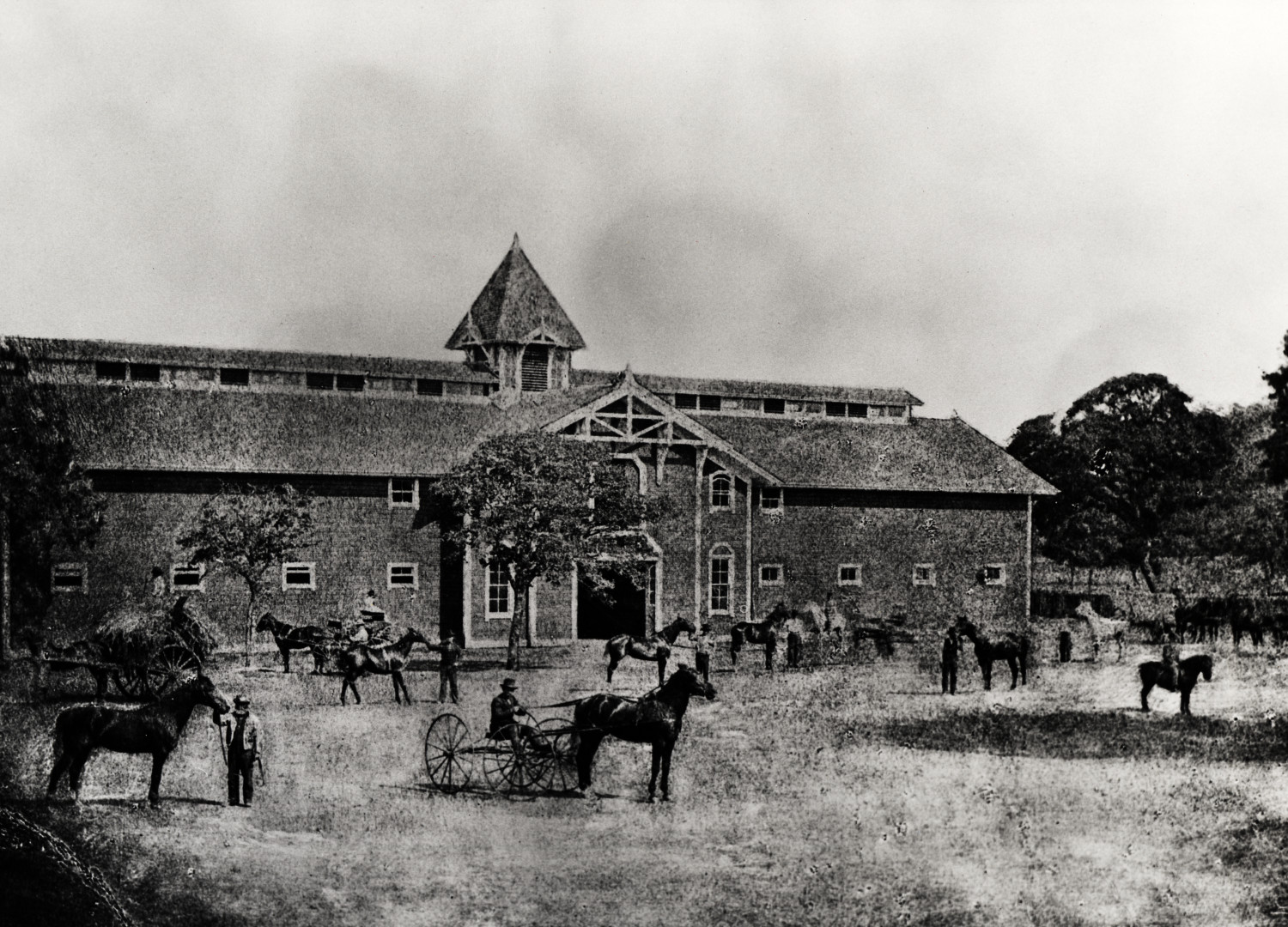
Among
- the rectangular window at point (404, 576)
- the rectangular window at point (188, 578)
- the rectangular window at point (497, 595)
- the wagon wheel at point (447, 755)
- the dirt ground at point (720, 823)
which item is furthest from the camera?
the rectangular window at point (404, 576)

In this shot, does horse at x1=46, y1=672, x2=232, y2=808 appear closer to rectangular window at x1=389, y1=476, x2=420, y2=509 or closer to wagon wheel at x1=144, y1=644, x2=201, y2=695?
wagon wheel at x1=144, y1=644, x2=201, y2=695

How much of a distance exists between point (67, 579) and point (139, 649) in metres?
1.21

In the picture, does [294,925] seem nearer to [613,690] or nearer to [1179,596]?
[613,690]

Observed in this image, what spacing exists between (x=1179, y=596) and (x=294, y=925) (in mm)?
10483

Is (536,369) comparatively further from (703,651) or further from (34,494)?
(34,494)

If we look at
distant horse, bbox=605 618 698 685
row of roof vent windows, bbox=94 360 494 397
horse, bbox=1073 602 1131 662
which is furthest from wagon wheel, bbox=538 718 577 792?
horse, bbox=1073 602 1131 662

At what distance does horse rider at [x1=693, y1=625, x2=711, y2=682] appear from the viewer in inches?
552

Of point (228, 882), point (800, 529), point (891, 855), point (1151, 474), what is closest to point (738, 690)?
point (800, 529)

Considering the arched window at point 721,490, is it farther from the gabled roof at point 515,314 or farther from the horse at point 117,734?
the horse at point 117,734

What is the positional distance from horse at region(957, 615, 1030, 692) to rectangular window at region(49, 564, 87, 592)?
9.77 meters

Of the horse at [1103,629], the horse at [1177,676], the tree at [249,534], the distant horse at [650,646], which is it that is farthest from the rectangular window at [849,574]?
the tree at [249,534]

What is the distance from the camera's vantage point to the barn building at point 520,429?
504 inches

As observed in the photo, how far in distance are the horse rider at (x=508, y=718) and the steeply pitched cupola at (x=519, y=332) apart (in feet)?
12.0

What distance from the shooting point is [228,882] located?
418 inches
